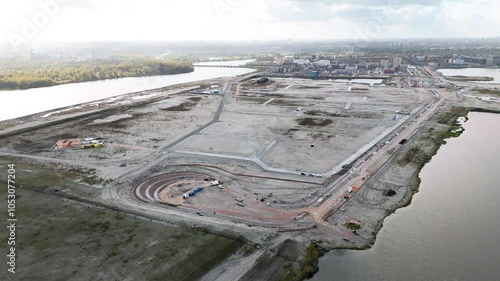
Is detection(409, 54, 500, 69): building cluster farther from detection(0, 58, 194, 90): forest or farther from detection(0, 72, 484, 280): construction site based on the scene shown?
detection(0, 58, 194, 90): forest

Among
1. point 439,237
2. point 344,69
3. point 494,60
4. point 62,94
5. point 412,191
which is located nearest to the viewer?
point 439,237

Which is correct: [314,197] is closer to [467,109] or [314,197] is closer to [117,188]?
[117,188]

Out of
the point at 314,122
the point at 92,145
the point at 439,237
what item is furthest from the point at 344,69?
the point at 439,237

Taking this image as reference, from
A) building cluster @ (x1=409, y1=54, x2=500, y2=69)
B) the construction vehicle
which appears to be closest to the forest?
the construction vehicle

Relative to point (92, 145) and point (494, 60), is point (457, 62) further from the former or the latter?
point (92, 145)

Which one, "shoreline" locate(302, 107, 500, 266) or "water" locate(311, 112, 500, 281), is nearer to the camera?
"water" locate(311, 112, 500, 281)

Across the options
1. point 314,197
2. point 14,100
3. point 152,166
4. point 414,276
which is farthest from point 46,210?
point 14,100
